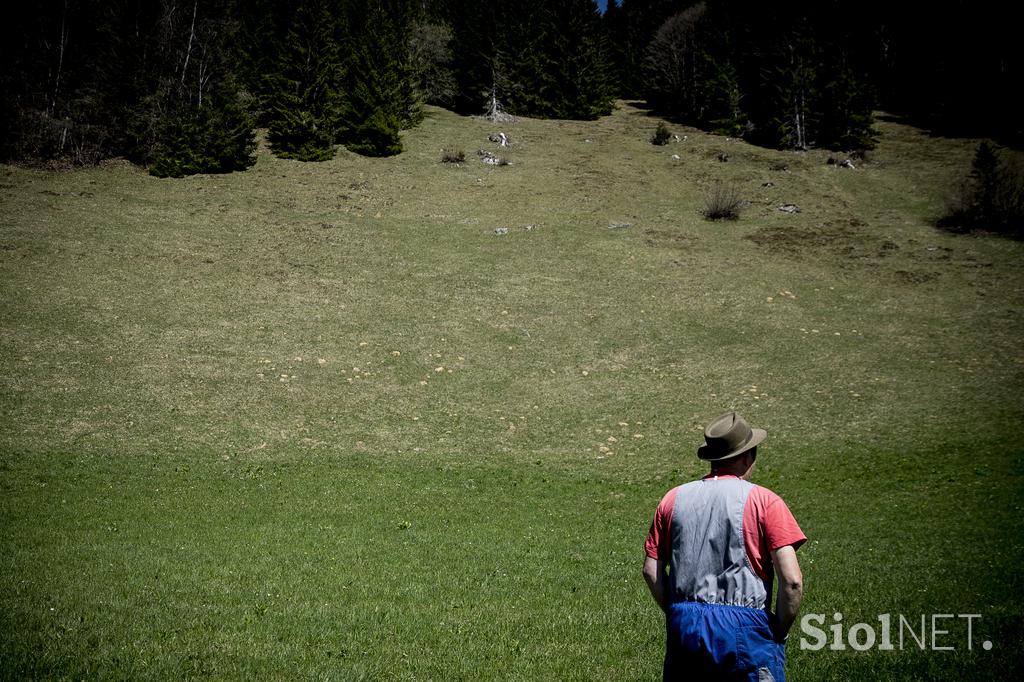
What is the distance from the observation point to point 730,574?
12.1 ft

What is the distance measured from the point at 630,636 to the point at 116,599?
6.77 m

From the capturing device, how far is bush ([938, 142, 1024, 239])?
1561 inches

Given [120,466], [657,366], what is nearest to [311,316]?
Result: [120,466]

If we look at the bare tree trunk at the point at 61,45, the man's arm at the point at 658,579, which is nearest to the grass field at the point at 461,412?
the man's arm at the point at 658,579

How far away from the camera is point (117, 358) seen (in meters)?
22.6

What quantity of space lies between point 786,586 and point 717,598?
425 mm

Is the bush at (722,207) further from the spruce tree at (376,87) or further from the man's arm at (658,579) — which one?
the man's arm at (658,579)

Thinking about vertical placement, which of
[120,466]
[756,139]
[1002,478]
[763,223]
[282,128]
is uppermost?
[756,139]

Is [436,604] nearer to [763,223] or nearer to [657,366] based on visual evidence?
[657,366]

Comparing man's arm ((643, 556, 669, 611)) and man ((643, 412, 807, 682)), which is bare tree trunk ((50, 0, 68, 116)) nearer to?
man's arm ((643, 556, 669, 611))

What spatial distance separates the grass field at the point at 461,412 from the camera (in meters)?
7.26

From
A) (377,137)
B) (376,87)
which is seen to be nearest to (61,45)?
(376,87)

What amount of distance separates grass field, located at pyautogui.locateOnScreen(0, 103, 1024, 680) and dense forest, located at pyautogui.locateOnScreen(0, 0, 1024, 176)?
178 inches

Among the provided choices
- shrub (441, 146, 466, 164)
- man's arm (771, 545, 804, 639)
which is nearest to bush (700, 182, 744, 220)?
shrub (441, 146, 466, 164)
